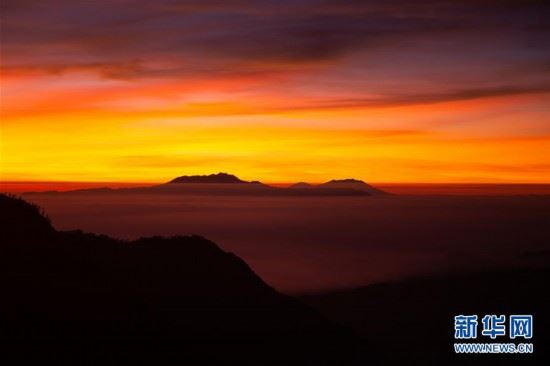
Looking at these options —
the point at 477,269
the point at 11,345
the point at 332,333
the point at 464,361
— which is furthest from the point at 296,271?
the point at 11,345

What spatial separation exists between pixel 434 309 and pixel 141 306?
109548mm

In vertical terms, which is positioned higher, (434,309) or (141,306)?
(141,306)

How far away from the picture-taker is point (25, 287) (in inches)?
999

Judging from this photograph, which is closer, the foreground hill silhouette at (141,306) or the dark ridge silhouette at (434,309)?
the foreground hill silhouette at (141,306)

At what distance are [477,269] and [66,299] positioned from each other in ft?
597

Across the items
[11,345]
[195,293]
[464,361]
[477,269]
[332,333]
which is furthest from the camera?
[477,269]

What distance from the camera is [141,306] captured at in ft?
107

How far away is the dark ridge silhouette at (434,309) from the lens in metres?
86.2

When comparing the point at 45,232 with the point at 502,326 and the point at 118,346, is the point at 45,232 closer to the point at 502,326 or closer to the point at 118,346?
the point at 118,346

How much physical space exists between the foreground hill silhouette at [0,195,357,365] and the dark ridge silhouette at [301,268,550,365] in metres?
11.2

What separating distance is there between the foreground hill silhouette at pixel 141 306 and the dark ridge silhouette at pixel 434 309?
440 inches

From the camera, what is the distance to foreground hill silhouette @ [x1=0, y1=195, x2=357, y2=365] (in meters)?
23.9

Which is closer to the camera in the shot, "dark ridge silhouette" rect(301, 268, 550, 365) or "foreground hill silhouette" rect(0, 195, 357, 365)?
"foreground hill silhouette" rect(0, 195, 357, 365)

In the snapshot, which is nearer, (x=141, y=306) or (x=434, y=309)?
(x=141, y=306)
